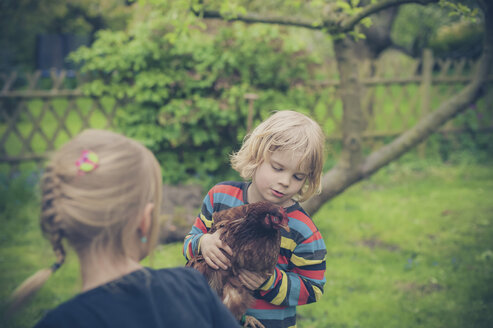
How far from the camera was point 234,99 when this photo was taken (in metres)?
5.77

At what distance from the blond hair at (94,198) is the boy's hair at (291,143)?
2.34 feet

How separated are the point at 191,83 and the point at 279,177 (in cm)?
Result: 428

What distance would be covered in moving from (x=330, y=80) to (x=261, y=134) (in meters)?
5.72

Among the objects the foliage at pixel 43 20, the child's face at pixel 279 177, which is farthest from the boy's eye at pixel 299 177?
the foliage at pixel 43 20

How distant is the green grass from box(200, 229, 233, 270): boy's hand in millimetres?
1323

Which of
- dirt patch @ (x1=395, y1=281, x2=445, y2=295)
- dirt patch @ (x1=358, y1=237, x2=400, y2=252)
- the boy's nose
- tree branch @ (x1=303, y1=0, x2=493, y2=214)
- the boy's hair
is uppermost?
the boy's hair

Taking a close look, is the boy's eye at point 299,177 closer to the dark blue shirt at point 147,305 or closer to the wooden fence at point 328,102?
the dark blue shirt at point 147,305

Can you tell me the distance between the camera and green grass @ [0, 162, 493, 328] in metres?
3.63

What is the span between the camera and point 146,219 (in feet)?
4.20

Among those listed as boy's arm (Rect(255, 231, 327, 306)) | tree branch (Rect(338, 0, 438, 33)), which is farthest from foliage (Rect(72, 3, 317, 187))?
boy's arm (Rect(255, 231, 327, 306))

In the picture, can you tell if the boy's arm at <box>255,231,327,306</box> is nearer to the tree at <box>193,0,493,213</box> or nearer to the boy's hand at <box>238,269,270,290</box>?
the boy's hand at <box>238,269,270,290</box>

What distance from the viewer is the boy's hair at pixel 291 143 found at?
1.82 meters

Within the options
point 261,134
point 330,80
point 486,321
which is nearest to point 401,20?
point 330,80

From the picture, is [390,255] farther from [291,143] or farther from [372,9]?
[291,143]
